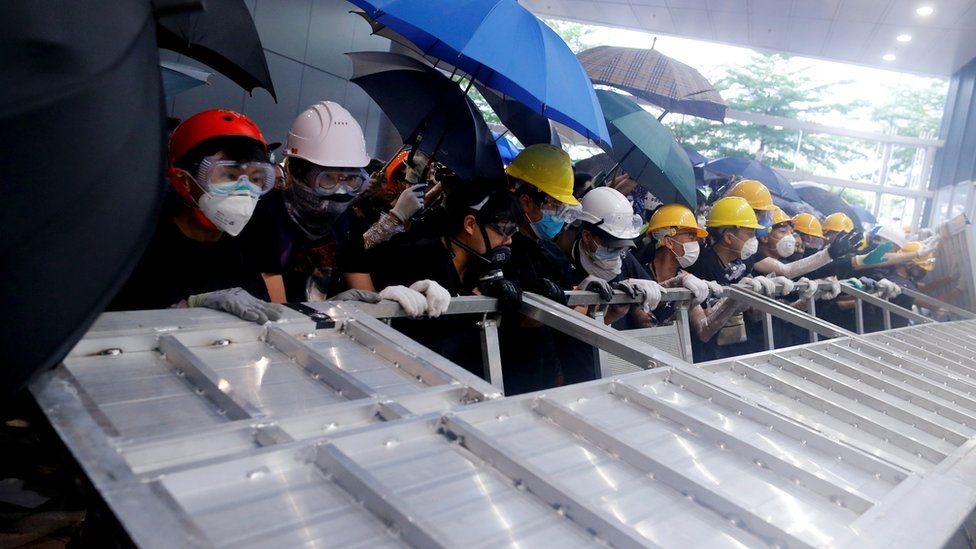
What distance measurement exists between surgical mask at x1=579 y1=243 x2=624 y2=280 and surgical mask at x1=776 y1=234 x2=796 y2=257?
13.4 ft

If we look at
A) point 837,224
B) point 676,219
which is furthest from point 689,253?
point 837,224

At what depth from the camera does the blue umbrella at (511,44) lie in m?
3.71

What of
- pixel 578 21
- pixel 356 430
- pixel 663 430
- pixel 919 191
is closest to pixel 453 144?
pixel 663 430

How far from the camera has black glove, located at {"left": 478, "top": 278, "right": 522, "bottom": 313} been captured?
10.5 feet

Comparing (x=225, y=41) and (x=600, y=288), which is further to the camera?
(x=225, y=41)

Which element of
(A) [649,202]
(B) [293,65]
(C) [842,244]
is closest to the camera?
(A) [649,202]

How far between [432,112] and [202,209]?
7.85 feet

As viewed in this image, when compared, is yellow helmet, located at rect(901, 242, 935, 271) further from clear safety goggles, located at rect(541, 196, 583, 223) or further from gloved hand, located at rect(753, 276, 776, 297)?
clear safety goggles, located at rect(541, 196, 583, 223)

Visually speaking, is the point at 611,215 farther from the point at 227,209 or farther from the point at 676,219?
the point at 227,209

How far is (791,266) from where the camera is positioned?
839 centimetres

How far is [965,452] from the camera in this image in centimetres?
241

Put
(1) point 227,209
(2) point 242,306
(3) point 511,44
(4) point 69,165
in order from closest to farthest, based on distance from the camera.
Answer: (4) point 69,165 → (2) point 242,306 → (1) point 227,209 → (3) point 511,44

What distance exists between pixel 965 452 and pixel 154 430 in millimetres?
2447

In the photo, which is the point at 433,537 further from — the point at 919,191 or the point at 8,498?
the point at 919,191
